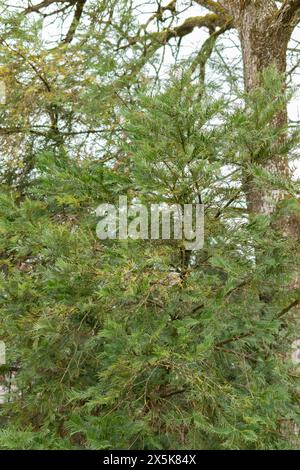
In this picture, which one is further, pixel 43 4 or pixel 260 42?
pixel 43 4

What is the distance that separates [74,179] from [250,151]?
124 centimetres

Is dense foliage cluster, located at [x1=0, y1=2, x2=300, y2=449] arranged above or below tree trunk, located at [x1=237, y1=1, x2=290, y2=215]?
below

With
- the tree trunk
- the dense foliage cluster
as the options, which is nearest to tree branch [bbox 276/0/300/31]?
the tree trunk

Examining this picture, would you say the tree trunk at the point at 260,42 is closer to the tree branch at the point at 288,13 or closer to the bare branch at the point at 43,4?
the tree branch at the point at 288,13

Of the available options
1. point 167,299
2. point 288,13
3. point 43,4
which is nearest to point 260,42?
point 288,13

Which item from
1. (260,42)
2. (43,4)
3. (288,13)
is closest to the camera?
A: (288,13)

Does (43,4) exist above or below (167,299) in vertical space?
above

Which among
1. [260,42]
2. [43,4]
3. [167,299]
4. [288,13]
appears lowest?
[167,299]

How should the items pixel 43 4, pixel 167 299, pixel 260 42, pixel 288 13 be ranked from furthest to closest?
pixel 43 4
pixel 260 42
pixel 288 13
pixel 167 299

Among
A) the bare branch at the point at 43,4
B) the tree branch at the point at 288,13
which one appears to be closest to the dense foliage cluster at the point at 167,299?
the tree branch at the point at 288,13

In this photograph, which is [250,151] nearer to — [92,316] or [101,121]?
[92,316]

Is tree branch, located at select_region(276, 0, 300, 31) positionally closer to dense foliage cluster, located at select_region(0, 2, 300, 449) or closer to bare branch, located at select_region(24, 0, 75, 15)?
dense foliage cluster, located at select_region(0, 2, 300, 449)

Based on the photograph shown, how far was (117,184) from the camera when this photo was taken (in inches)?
173

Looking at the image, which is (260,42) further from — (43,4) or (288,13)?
(43,4)
